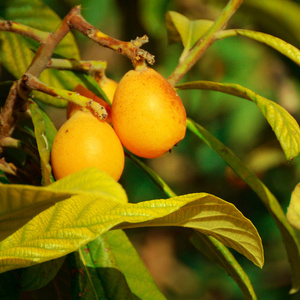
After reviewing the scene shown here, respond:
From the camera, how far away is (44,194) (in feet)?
1.77

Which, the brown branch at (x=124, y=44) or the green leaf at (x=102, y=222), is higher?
the brown branch at (x=124, y=44)

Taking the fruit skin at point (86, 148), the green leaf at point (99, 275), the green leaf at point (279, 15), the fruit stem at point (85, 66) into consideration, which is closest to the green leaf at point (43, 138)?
the fruit skin at point (86, 148)

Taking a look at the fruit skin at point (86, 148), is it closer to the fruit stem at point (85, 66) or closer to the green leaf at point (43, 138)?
the green leaf at point (43, 138)

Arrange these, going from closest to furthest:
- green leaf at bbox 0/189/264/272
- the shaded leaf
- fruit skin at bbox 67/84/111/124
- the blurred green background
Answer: green leaf at bbox 0/189/264/272, fruit skin at bbox 67/84/111/124, the shaded leaf, the blurred green background

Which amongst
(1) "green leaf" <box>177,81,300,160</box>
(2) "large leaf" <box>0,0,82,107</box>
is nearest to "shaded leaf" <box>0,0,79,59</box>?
(2) "large leaf" <box>0,0,82,107</box>

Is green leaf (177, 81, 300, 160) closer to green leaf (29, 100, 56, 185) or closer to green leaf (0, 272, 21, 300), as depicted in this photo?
green leaf (29, 100, 56, 185)

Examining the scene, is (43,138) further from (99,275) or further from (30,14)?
(30,14)

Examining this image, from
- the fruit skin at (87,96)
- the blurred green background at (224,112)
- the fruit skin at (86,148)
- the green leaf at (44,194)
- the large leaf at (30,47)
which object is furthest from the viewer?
the blurred green background at (224,112)

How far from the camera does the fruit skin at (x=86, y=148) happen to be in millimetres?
771

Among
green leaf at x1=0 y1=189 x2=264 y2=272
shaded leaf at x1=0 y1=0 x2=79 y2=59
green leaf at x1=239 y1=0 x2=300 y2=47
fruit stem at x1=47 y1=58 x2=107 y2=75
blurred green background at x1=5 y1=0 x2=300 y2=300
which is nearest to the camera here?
green leaf at x1=0 y1=189 x2=264 y2=272

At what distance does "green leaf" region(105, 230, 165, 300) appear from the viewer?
105 cm

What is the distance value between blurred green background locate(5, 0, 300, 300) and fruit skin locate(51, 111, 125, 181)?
3.50ft

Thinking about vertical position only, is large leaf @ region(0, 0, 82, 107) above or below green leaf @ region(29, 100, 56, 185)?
above

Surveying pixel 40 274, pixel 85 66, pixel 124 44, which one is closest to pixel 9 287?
pixel 40 274
